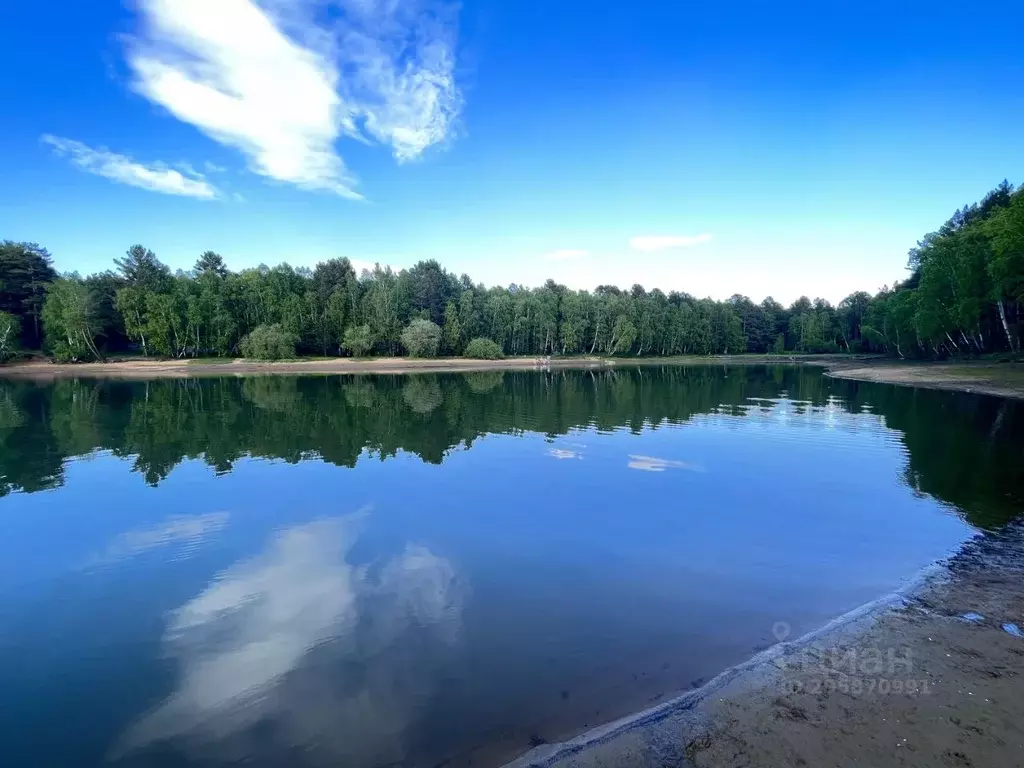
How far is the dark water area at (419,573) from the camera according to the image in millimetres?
6348

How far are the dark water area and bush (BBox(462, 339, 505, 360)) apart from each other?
246 feet

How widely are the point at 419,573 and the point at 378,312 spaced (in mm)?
89069

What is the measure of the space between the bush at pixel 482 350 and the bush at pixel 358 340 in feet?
60.5

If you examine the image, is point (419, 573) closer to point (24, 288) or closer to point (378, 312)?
point (378, 312)

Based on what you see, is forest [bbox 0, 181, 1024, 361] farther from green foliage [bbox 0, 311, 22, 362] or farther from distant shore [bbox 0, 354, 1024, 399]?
distant shore [bbox 0, 354, 1024, 399]

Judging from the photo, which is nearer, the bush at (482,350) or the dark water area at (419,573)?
the dark water area at (419,573)

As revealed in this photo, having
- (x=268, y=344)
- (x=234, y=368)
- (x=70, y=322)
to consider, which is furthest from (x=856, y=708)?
(x=70, y=322)

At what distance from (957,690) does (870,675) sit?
835 mm

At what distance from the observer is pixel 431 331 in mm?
92688

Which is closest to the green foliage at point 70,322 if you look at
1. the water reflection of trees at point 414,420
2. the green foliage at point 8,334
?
the green foliage at point 8,334

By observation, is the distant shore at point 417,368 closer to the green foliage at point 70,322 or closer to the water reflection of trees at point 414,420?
the green foliage at point 70,322

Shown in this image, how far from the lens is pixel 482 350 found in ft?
328

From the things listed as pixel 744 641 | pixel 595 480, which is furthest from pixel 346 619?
pixel 595 480

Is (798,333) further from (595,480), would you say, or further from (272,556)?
(272,556)
